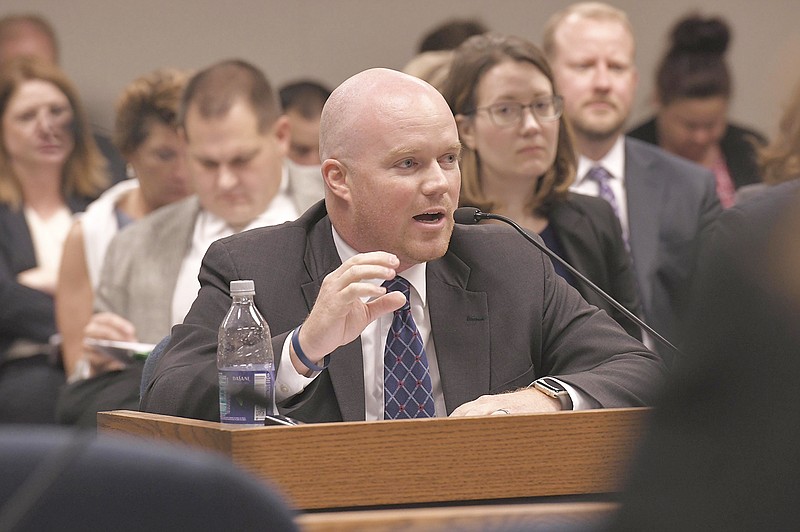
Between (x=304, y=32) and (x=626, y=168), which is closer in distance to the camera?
(x=626, y=168)

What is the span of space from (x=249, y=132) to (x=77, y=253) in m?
0.90

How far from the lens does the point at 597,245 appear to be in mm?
3779

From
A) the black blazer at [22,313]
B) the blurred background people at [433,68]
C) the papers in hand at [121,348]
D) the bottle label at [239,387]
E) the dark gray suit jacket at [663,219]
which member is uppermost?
the blurred background people at [433,68]

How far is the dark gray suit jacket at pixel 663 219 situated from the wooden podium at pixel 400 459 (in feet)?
7.13

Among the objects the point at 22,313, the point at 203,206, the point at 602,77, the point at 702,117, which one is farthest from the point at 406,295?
the point at 702,117

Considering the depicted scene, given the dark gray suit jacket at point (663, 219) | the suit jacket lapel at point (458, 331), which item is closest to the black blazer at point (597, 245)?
the dark gray suit jacket at point (663, 219)

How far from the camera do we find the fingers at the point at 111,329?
12.9 ft

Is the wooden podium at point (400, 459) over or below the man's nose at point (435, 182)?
below

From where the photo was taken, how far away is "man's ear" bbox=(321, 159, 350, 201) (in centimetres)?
265

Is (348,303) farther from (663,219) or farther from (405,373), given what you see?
(663,219)

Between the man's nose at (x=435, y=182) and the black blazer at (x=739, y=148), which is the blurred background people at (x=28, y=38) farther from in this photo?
the man's nose at (x=435, y=182)

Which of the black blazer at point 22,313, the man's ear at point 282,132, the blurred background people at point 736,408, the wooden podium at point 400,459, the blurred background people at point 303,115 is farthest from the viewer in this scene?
the blurred background people at point 303,115

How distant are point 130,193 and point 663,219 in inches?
77.3

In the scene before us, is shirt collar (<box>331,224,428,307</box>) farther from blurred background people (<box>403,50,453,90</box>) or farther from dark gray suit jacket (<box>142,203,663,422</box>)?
blurred background people (<box>403,50,453,90</box>)
